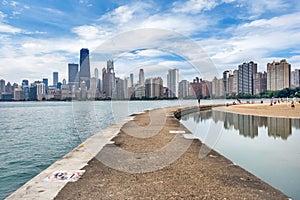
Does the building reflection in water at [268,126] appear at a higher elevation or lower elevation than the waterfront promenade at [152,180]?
lower

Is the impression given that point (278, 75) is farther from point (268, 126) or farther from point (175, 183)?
point (175, 183)

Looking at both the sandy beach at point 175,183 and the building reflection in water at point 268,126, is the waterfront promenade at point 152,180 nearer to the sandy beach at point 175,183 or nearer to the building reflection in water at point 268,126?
the sandy beach at point 175,183

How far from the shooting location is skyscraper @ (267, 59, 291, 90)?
13750 centimetres

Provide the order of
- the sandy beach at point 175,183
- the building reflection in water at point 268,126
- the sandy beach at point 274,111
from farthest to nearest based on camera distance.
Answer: the sandy beach at point 274,111 → the building reflection in water at point 268,126 → the sandy beach at point 175,183

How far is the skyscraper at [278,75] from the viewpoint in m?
138

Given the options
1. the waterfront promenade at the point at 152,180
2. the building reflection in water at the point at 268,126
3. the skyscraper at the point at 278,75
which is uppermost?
the skyscraper at the point at 278,75

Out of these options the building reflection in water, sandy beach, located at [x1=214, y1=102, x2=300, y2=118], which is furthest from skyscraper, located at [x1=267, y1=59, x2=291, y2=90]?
the building reflection in water

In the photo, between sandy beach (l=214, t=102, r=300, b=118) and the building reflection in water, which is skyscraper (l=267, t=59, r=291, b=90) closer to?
sandy beach (l=214, t=102, r=300, b=118)

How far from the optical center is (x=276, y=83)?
142m

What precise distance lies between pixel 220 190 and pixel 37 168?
7735 mm

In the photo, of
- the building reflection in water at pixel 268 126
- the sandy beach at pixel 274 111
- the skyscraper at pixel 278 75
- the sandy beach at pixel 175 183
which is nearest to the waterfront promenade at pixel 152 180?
the sandy beach at pixel 175 183

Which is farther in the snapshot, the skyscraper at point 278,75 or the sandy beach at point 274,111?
the skyscraper at point 278,75

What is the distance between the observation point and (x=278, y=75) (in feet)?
463

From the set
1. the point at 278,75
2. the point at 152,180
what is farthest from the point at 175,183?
the point at 278,75
